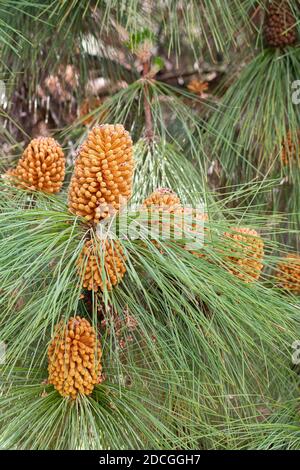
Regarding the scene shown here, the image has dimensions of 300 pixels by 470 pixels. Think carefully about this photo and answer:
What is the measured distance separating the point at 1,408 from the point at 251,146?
2.30ft

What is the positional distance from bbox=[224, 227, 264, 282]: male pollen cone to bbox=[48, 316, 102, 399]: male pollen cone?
0.55ft

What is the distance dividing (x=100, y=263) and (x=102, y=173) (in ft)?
0.31

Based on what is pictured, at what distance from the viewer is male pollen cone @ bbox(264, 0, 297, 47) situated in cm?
144

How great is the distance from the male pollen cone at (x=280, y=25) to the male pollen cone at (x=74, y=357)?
29.4 inches

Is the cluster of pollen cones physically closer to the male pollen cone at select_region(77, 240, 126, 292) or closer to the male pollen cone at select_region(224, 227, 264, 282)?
the male pollen cone at select_region(77, 240, 126, 292)

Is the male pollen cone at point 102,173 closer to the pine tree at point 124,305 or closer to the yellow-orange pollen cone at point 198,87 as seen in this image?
the pine tree at point 124,305

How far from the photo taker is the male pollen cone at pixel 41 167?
1011mm

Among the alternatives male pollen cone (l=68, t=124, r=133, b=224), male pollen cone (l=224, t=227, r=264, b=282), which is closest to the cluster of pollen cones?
male pollen cone (l=68, t=124, r=133, b=224)

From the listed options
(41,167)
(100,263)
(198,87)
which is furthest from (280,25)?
(100,263)

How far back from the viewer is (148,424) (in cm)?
100

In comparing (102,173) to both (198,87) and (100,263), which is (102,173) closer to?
(100,263)

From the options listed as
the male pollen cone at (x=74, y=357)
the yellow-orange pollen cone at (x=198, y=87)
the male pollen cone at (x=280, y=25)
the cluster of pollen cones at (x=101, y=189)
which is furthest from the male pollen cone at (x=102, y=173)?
the yellow-orange pollen cone at (x=198, y=87)
